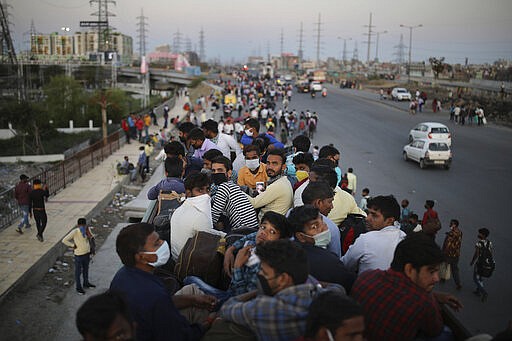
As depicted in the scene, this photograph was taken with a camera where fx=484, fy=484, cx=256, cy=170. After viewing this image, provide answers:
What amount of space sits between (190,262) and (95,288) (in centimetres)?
708

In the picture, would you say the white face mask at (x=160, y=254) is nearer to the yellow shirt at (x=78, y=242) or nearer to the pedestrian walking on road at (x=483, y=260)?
the yellow shirt at (x=78, y=242)

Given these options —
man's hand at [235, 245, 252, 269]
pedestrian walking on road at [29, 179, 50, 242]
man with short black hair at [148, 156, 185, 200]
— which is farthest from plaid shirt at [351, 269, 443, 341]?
pedestrian walking on road at [29, 179, 50, 242]

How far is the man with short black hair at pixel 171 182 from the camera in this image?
5.70 meters

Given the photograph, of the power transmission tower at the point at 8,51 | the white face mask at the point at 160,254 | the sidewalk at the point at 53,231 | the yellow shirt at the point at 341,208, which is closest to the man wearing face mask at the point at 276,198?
the yellow shirt at the point at 341,208

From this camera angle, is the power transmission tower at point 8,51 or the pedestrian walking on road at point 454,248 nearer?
the pedestrian walking on road at point 454,248

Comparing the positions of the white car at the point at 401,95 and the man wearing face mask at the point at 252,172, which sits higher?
the white car at the point at 401,95

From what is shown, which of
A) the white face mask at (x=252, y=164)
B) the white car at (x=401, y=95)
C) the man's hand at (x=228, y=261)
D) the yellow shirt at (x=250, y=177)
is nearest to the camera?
the man's hand at (x=228, y=261)

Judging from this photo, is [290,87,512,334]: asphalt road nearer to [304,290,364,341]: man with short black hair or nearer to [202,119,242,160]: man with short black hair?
[202,119,242,160]: man with short black hair

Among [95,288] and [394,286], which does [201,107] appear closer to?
[95,288]

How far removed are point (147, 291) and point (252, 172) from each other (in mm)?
3625

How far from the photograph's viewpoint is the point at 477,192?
17.3 meters

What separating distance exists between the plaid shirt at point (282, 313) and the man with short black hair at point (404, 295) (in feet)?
1.46

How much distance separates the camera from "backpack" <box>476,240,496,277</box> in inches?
339

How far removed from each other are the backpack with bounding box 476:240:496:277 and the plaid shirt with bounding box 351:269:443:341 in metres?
6.28
